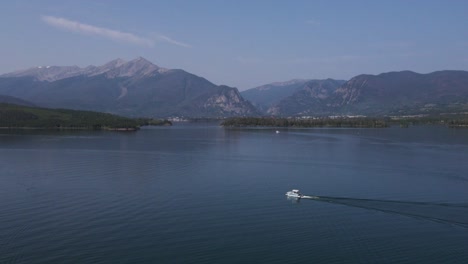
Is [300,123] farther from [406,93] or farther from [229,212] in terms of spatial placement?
[406,93]

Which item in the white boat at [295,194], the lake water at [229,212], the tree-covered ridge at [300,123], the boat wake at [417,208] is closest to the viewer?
the lake water at [229,212]

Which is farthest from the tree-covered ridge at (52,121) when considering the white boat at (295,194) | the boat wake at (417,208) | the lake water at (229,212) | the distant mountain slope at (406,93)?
the distant mountain slope at (406,93)

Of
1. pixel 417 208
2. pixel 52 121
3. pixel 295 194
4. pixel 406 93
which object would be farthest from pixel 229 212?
pixel 406 93

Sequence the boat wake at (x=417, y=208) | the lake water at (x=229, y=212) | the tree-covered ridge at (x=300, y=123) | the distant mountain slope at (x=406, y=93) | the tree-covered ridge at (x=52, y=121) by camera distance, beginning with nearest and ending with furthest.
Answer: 1. the lake water at (x=229, y=212)
2. the boat wake at (x=417, y=208)
3. the tree-covered ridge at (x=52, y=121)
4. the tree-covered ridge at (x=300, y=123)
5. the distant mountain slope at (x=406, y=93)

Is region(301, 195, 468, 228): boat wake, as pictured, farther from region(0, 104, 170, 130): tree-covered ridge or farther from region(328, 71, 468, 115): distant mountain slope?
region(328, 71, 468, 115): distant mountain slope

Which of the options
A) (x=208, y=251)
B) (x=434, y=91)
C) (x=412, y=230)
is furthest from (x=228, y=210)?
(x=434, y=91)

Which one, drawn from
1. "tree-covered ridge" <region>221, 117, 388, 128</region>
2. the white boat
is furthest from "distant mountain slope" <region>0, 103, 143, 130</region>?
the white boat

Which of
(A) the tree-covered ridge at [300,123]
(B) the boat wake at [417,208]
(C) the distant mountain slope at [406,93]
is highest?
(C) the distant mountain slope at [406,93]

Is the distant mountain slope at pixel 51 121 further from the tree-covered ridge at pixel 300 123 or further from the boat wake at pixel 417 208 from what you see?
the boat wake at pixel 417 208
